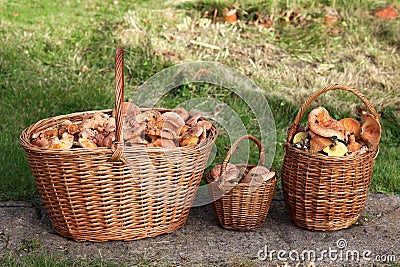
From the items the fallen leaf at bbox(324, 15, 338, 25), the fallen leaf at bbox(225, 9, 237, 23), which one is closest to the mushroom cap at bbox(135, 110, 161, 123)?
the fallen leaf at bbox(225, 9, 237, 23)

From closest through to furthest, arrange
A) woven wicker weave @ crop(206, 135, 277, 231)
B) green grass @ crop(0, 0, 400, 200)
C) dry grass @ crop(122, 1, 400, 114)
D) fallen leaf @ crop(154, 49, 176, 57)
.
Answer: woven wicker weave @ crop(206, 135, 277, 231), green grass @ crop(0, 0, 400, 200), dry grass @ crop(122, 1, 400, 114), fallen leaf @ crop(154, 49, 176, 57)

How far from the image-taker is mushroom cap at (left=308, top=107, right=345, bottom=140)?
337cm

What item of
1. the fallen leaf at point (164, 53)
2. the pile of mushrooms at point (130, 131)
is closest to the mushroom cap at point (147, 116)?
the pile of mushrooms at point (130, 131)

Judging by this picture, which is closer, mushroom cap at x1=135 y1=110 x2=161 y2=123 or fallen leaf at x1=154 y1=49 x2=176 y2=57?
mushroom cap at x1=135 y1=110 x2=161 y2=123

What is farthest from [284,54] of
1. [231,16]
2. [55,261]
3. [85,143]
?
[55,261]

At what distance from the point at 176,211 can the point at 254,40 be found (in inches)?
123

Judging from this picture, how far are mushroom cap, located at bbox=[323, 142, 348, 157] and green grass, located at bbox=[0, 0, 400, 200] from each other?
1.04m

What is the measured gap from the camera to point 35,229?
11.7ft

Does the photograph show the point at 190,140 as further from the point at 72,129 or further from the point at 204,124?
the point at 72,129

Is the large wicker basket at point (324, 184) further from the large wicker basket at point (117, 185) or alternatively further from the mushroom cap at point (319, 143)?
the large wicker basket at point (117, 185)

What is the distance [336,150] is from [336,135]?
83 mm

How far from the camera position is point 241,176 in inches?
139

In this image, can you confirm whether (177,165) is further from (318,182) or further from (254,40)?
(254,40)

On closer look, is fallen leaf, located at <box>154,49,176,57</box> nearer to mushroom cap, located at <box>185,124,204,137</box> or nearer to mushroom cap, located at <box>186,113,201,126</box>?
mushroom cap, located at <box>186,113,201,126</box>
